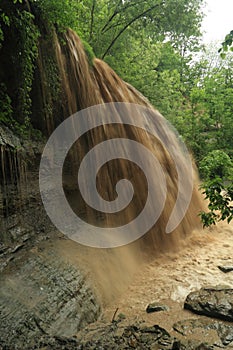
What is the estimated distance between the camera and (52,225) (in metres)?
4.98

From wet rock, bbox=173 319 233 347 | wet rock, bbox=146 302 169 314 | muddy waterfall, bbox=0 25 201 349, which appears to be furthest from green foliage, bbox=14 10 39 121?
wet rock, bbox=173 319 233 347

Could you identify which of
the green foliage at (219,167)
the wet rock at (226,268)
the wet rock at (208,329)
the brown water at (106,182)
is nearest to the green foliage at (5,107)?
the brown water at (106,182)

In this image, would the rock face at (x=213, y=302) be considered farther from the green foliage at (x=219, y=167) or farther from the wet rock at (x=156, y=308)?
the green foliage at (x=219, y=167)

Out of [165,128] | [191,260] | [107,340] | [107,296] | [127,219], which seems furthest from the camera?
[165,128]

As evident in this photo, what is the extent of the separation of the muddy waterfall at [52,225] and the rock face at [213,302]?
1.26 m

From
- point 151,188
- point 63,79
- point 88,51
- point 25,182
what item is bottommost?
point 151,188

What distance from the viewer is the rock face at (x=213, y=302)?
3.60 meters

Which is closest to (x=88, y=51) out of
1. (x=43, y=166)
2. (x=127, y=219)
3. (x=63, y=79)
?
(x=63, y=79)

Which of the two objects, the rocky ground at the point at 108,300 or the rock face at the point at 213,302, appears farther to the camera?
the rock face at the point at 213,302

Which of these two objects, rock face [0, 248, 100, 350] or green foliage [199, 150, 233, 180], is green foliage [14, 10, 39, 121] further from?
green foliage [199, 150, 233, 180]

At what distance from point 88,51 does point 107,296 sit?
16.6 ft

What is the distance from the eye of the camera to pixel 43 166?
5.07 meters

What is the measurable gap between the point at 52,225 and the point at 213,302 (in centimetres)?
282

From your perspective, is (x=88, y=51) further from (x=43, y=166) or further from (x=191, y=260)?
(x=191, y=260)
